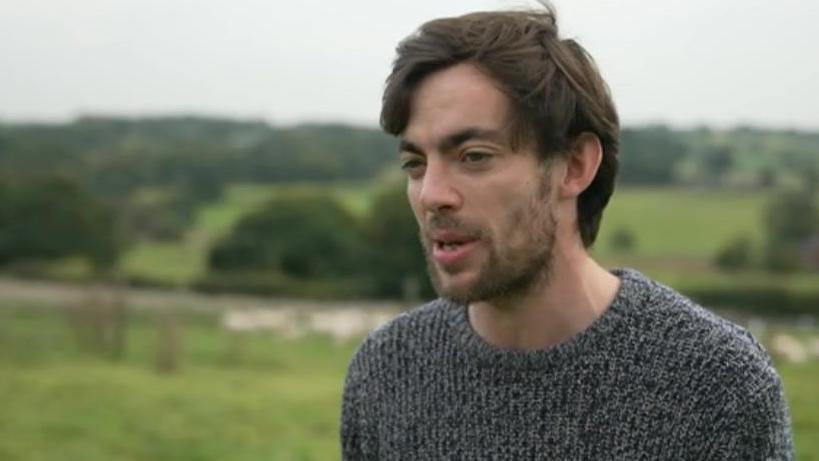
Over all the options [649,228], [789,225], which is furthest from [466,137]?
[789,225]

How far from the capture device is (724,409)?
245 centimetres

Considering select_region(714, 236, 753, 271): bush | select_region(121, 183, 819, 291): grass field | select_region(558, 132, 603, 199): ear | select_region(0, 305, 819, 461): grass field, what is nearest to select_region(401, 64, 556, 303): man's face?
select_region(558, 132, 603, 199): ear

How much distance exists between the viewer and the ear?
2658 millimetres

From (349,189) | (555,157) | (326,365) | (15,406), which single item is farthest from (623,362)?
(349,189)

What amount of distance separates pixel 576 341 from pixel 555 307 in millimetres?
79

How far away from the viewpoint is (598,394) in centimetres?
258

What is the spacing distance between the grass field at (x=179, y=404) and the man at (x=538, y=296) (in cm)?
938

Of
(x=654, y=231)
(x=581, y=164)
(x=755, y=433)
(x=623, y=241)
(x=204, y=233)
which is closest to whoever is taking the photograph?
(x=755, y=433)

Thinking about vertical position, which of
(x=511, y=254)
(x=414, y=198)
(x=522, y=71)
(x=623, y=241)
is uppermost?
(x=522, y=71)

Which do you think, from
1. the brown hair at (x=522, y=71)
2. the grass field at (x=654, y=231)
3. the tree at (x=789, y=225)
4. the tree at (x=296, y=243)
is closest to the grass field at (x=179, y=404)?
the brown hair at (x=522, y=71)

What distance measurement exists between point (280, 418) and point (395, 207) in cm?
3911

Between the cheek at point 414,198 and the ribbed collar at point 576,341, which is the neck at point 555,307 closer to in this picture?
the ribbed collar at point 576,341

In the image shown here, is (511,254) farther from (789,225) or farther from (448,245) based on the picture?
(789,225)

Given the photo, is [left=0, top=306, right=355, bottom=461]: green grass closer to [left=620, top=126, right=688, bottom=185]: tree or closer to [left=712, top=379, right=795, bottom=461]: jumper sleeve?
[left=712, top=379, right=795, bottom=461]: jumper sleeve
